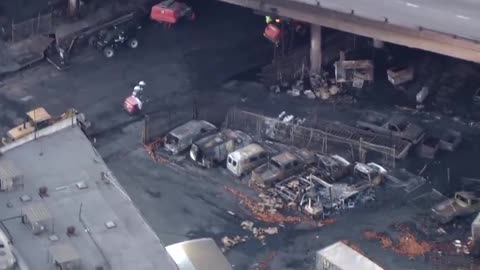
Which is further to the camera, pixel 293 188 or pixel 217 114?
pixel 217 114

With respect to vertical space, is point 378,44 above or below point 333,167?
above

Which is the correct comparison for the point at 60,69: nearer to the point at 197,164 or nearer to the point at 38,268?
the point at 197,164

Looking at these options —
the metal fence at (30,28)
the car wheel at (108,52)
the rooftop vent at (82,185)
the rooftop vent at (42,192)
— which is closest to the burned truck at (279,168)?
the rooftop vent at (82,185)

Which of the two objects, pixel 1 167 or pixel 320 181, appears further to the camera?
pixel 320 181

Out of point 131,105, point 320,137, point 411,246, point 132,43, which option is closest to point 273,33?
A: point 132,43

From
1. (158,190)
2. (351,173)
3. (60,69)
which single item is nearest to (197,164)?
(158,190)

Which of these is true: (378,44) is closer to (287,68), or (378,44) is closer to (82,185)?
(287,68)

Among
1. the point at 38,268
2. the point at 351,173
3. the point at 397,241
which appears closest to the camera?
the point at 38,268
